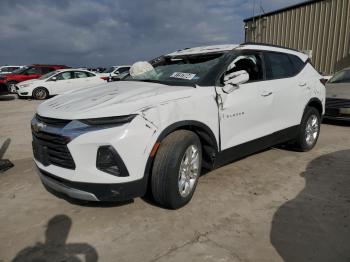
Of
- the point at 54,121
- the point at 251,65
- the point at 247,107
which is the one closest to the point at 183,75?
the point at 247,107

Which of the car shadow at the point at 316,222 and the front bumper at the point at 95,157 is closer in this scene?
the car shadow at the point at 316,222

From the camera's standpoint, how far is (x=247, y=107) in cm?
420

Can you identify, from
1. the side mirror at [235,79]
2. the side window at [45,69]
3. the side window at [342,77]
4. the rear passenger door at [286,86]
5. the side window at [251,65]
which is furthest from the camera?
the side window at [45,69]

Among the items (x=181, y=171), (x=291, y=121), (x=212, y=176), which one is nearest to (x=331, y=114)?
(x=291, y=121)

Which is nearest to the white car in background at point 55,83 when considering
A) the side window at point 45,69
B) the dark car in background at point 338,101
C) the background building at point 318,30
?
the side window at point 45,69

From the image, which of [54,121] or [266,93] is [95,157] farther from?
[266,93]

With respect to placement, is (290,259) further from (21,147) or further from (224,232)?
(21,147)

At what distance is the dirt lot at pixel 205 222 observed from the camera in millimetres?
2846

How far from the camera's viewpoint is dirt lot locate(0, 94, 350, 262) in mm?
2846

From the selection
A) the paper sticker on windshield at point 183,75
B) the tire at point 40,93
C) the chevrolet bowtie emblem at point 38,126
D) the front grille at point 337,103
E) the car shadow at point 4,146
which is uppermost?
the paper sticker on windshield at point 183,75

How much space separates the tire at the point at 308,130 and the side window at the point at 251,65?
1.33 meters

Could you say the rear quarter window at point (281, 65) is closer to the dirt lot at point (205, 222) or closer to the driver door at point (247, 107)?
the driver door at point (247, 107)

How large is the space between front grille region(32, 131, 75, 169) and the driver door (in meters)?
1.66

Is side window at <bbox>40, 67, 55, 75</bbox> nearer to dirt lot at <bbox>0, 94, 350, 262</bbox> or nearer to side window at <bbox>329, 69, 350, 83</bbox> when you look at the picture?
side window at <bbox>329, 69, 350, 83</bbox>
